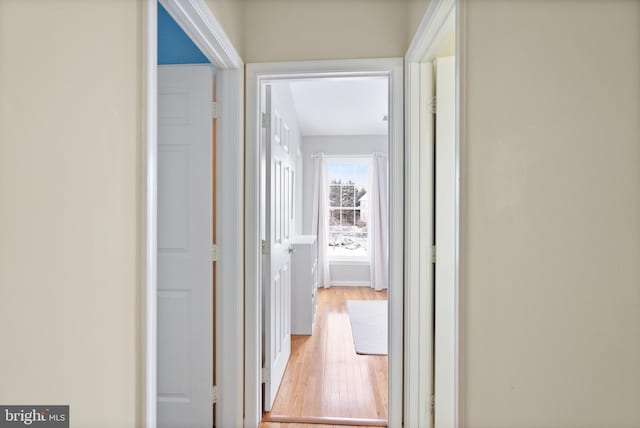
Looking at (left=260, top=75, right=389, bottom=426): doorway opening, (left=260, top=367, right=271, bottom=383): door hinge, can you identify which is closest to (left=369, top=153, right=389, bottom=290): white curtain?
(left=260, top=75, right=389, bottom=426): doorway opening

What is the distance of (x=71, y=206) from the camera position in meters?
0.69

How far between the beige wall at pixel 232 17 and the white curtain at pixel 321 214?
3.74 meters

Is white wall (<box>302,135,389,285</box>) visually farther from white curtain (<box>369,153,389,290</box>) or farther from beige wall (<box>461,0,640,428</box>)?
beige wall (<box>461,0,640,428</box>)

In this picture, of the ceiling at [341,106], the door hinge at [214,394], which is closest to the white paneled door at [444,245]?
the ceiling at [341,106]

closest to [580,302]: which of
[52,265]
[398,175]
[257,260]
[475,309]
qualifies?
[475,309]

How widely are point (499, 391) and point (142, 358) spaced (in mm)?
956

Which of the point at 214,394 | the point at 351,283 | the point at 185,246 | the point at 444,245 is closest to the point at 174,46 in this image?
the point at 185,246

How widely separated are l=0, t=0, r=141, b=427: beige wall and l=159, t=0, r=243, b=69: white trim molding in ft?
1.37

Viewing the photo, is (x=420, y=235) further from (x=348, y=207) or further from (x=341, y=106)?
(x=348, y=207)

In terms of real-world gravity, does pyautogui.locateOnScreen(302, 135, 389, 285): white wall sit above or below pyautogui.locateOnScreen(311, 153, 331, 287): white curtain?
above

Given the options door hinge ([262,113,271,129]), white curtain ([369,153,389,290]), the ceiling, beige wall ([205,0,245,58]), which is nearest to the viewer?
beige wall ([205,0,245,58])

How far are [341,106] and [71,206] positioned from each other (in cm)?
388

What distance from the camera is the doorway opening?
86.4 inches

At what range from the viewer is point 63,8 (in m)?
0.67
